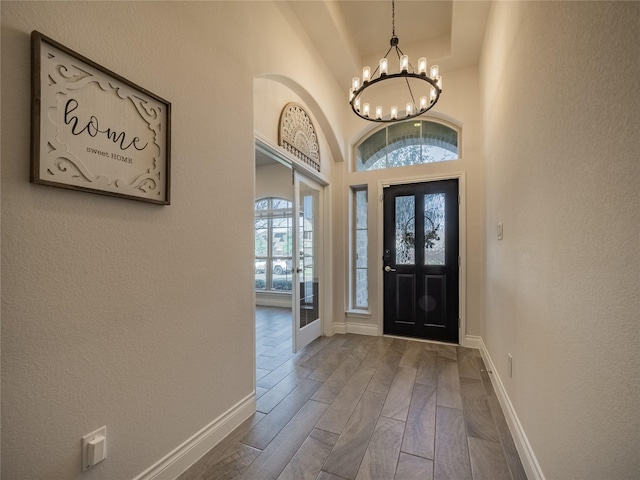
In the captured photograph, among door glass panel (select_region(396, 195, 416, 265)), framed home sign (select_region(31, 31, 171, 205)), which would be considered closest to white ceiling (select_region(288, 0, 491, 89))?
door glass panel (select_region(396, 195, 416, 265))

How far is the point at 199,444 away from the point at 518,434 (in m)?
1.87

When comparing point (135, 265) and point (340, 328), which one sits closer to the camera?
point (135, 265)

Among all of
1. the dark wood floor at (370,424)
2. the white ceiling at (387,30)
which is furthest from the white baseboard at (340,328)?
the white ceiling at (387,30)

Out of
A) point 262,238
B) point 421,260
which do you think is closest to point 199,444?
point 421,260

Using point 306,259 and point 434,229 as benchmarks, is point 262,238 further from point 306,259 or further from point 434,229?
point 434,229

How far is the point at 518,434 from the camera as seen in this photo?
1628 millimetres

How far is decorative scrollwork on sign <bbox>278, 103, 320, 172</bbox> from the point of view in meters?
2.78

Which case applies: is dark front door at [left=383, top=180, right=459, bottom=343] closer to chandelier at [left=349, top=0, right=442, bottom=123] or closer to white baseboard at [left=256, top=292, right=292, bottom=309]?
chandelier at [left=349, top=0, right=442, bottom=123]

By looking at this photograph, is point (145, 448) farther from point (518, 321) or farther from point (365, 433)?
point (518, 321)

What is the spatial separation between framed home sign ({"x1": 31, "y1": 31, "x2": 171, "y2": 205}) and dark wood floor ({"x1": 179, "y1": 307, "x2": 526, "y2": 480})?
5.16ft

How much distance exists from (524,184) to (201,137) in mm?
1963

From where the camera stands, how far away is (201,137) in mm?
1710

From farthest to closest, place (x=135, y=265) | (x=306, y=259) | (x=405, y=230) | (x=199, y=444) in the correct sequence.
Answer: (x=405, y=230), (x=306, y=259), (x=199, y=444), (x=135, y=265)

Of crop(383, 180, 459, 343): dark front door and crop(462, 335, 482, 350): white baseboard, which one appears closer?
crop(462, 335, 482, 350): white baseboard
